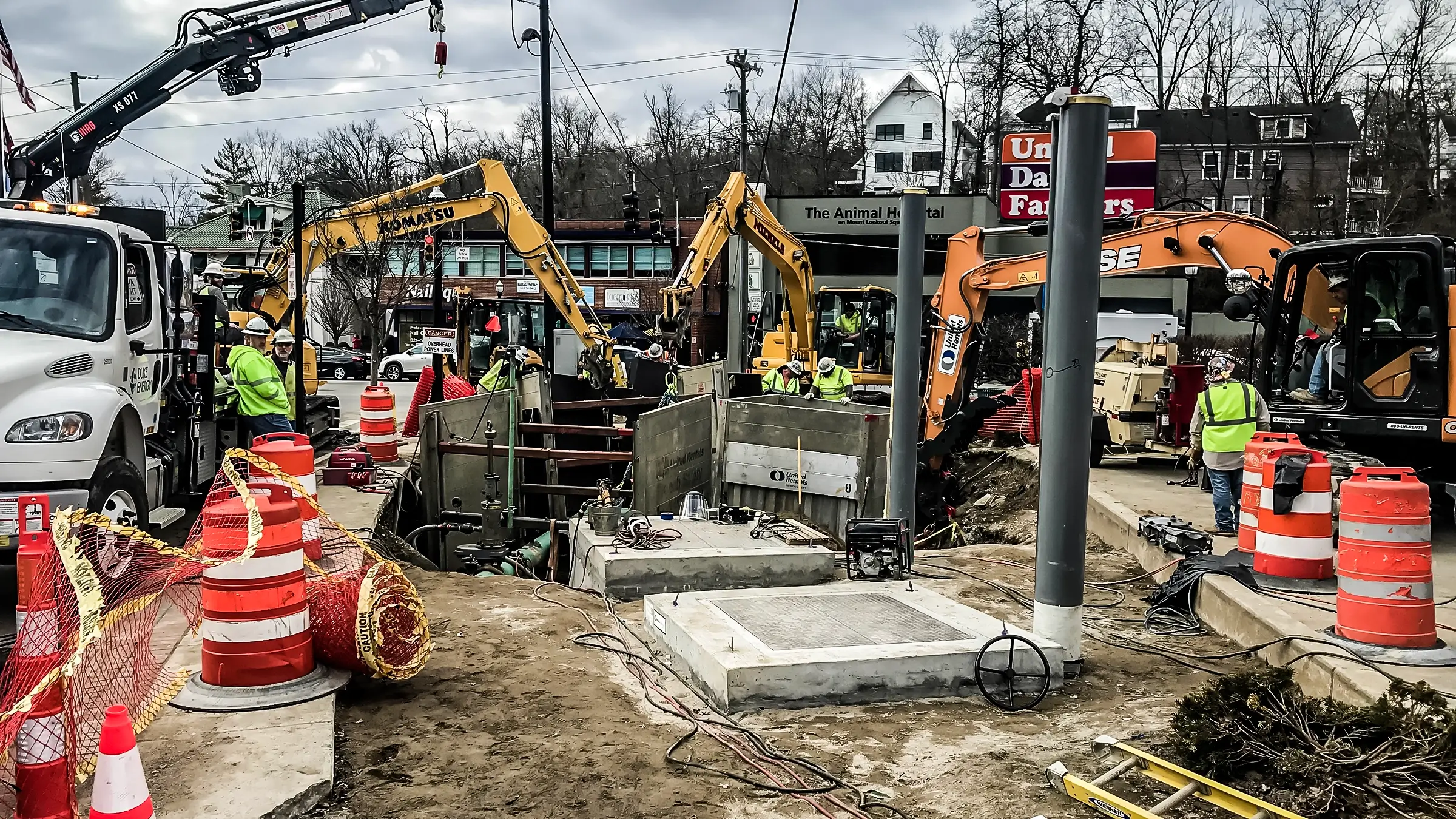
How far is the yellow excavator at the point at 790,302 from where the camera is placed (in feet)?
64.0

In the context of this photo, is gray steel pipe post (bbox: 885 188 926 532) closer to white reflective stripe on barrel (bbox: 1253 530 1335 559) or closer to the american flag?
white reflective stripe on barrel (bbox: 1253 530 1335 559)

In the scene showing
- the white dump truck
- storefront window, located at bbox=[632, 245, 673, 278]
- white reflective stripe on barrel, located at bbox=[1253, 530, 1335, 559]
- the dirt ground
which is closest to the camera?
the dirt ground

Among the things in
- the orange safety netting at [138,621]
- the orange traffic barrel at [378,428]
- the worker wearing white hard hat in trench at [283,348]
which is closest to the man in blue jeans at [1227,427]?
the orange safety netting at [138,621]

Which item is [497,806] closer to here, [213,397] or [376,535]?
[376,535]

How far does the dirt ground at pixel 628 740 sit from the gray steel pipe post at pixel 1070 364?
554mm

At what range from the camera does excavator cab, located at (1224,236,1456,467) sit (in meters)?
10.4

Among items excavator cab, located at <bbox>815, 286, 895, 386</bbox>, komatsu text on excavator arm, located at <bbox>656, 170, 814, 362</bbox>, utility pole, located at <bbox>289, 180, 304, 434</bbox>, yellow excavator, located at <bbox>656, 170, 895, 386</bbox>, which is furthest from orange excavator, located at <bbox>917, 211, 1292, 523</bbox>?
excavator cab, located at <bbox>815, 286, 895, 386</bbox>

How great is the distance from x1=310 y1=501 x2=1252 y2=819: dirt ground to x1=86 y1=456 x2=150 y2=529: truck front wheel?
2654mm

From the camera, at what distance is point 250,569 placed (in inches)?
222

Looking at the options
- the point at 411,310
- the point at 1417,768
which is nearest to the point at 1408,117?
the point at 411,310

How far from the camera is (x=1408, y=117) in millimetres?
49250

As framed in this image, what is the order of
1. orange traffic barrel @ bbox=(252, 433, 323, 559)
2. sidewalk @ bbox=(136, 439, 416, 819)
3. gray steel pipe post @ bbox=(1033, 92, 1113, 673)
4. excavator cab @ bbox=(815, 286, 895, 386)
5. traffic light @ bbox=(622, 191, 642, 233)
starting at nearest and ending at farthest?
sidewalk @ bbox=(136, 439, 416, 819), gray steel pipe post @ bbox=(1033, 92, 1113, 673), orange traffic barrel @ bbox=(252, 433, 323, 559), traffic light @ bbox=(622, 191, 642, 233), excavator cab @ bbox=(815, 286, 895, 386)

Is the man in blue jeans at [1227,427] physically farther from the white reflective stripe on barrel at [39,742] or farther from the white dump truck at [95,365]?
the white reflective stripe on barrel at [39,742]

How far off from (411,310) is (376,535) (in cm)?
4574
